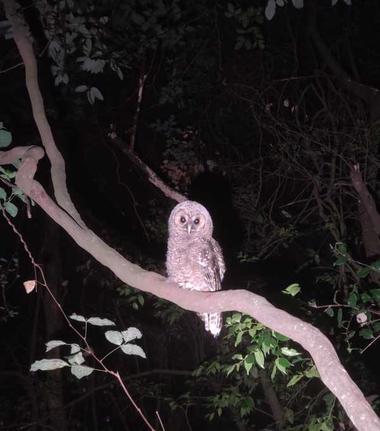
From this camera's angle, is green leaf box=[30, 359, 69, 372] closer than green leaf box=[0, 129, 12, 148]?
Yes

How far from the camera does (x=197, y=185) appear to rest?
20.8 feet

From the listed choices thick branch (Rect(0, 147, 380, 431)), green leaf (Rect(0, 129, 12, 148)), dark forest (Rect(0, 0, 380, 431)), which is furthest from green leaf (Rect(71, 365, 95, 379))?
green leaf (Rect(0, 129, 12, 148))

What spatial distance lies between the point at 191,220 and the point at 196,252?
0.92ft

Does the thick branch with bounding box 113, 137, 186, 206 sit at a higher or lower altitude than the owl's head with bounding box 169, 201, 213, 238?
higher

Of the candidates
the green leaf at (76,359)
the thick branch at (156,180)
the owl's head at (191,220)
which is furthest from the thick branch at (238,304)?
the owl's head at (191,220)

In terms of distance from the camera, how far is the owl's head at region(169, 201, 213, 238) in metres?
4.03

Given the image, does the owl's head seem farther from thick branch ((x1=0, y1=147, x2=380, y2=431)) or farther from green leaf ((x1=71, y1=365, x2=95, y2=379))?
green leaf ((x1=71, y1=365, x2=95, y2=379))

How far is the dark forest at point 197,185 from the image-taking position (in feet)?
9.86

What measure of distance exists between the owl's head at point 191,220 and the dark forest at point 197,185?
0.06ft

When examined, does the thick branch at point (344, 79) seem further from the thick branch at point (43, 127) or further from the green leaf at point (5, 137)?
the green leaf at point (5, 137)

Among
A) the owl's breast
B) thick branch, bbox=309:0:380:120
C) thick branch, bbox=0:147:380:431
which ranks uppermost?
thick branch, bbox=309:0:380:120

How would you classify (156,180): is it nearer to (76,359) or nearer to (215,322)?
(215,322)

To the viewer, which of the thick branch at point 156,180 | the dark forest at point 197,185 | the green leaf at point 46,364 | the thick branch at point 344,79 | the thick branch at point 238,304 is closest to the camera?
the thick branch at point 238,304

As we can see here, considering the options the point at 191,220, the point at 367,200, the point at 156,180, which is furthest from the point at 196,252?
the point at 367,200
